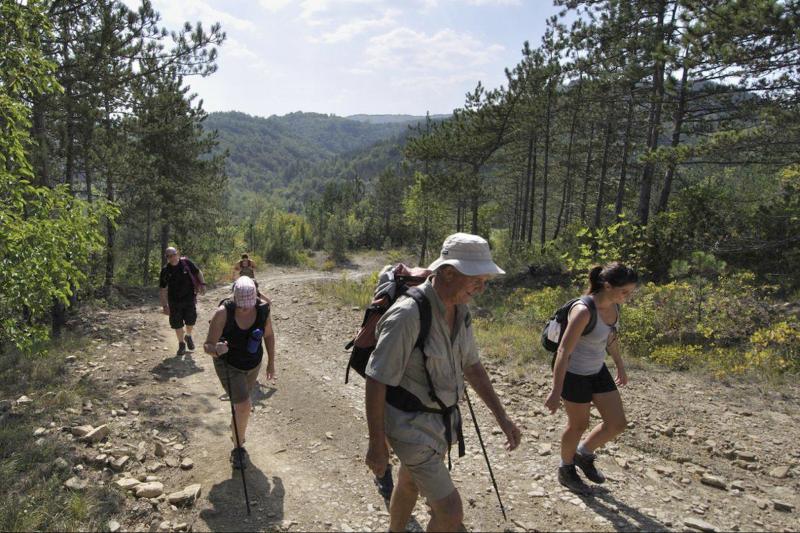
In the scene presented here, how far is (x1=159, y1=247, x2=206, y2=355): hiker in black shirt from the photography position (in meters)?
7.88

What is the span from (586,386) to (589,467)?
0.88m

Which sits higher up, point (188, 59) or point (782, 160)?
point (188, 59)

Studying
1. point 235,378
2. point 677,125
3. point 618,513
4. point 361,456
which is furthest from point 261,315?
point 677,125

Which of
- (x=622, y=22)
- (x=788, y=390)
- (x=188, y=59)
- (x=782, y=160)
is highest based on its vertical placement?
(x=622, y=22)

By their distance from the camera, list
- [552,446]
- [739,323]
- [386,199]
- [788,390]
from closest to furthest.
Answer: [552,446] → [788,390] → [739,323] → [386,199]

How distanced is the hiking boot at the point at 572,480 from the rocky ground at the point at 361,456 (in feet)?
0.24

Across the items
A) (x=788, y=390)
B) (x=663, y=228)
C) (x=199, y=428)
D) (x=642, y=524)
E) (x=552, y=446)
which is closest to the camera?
(x=642, y=524)

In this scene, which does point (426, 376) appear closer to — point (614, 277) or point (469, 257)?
point (469, 257)

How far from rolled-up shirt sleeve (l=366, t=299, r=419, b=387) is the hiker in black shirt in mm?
6299

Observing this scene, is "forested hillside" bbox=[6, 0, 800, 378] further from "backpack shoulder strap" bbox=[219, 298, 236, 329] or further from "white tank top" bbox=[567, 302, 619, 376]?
"white tank top" bbox=[567, 302, 619, 376]

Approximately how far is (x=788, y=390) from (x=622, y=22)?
12.0 meters

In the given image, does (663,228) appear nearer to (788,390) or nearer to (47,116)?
(788,390)

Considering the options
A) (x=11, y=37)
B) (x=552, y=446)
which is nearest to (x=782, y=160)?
(x=552, y=446)

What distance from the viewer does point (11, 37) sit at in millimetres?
5359
